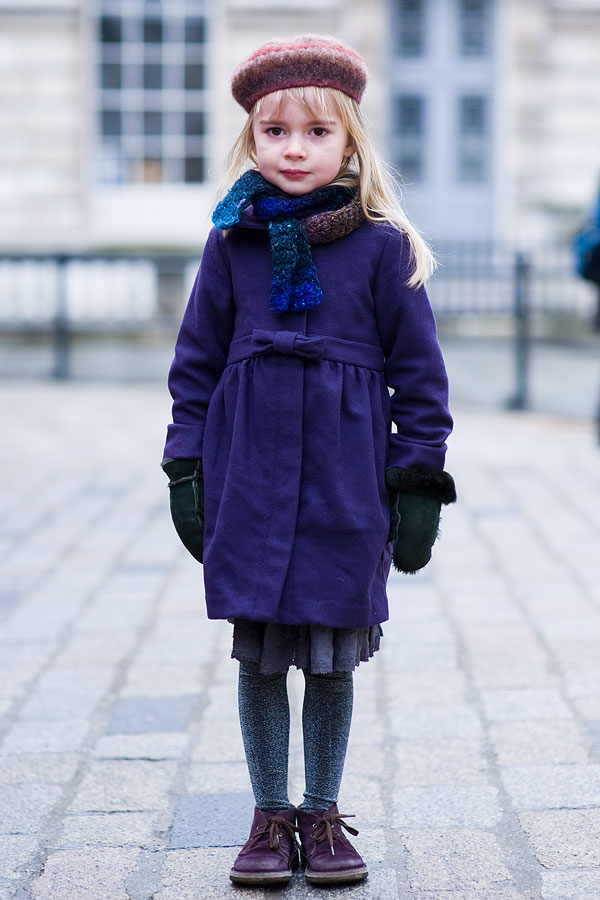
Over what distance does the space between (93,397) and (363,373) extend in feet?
25.9

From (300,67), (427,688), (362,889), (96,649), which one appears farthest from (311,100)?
(96,649)

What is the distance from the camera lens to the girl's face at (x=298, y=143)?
237 cm

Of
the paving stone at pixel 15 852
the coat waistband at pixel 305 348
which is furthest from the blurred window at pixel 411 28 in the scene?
the paving stone at pixel 15 852

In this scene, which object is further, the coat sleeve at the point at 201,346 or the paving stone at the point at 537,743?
the paving stone at the point at 537,743

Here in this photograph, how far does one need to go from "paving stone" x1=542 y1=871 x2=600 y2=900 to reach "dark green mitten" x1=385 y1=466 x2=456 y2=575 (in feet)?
2.09

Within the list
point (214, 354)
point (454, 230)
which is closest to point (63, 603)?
point (214, 354)

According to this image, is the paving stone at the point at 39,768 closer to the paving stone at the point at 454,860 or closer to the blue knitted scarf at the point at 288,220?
the paving stone at the point at 454,860

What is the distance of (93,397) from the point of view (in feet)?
33.0

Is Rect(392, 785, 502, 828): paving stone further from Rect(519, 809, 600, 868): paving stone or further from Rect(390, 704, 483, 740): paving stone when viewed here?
Rect(390, 704, 483, 740): paving stone

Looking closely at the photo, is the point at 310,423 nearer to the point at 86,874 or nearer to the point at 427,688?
the point at 86,874

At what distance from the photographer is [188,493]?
241 cm

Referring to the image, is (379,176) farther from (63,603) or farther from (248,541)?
(63,603)

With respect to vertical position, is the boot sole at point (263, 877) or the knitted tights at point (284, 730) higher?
the knitted tights at point (284, 730)

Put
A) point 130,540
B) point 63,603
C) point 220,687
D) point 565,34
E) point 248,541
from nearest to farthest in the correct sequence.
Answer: point 248,541 < point 220,687 < point 63,603 < point 130,540 < point 565,34
